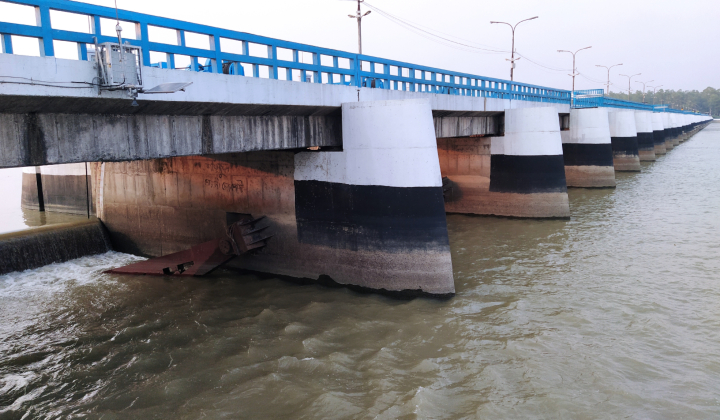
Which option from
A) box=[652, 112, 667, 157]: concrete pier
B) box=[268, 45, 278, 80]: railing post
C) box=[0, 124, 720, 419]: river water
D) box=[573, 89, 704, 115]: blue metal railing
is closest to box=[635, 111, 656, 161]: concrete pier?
box=[573, 89, 704, 115]: blue metal railing

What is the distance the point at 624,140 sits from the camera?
127 ft

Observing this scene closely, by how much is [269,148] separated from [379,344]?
501cm

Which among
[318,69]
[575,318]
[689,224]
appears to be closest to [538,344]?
[575,318]

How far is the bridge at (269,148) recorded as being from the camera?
7.32m

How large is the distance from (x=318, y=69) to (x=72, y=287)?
27.2ft

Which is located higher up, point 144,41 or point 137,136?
point 144,41

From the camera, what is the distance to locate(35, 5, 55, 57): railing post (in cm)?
680

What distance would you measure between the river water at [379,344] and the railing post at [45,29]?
4870 mm

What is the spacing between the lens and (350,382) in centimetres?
766

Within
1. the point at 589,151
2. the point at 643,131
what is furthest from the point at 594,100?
the point at 589,151

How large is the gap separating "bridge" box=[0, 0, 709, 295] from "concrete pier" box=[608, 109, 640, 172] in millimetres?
21288

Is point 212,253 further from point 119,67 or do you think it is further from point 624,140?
point 624,140

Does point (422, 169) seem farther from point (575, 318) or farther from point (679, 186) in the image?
point (679, 186)

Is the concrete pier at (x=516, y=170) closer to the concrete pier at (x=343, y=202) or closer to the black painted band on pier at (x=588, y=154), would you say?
the concrete pier at (x=343, y=202)
